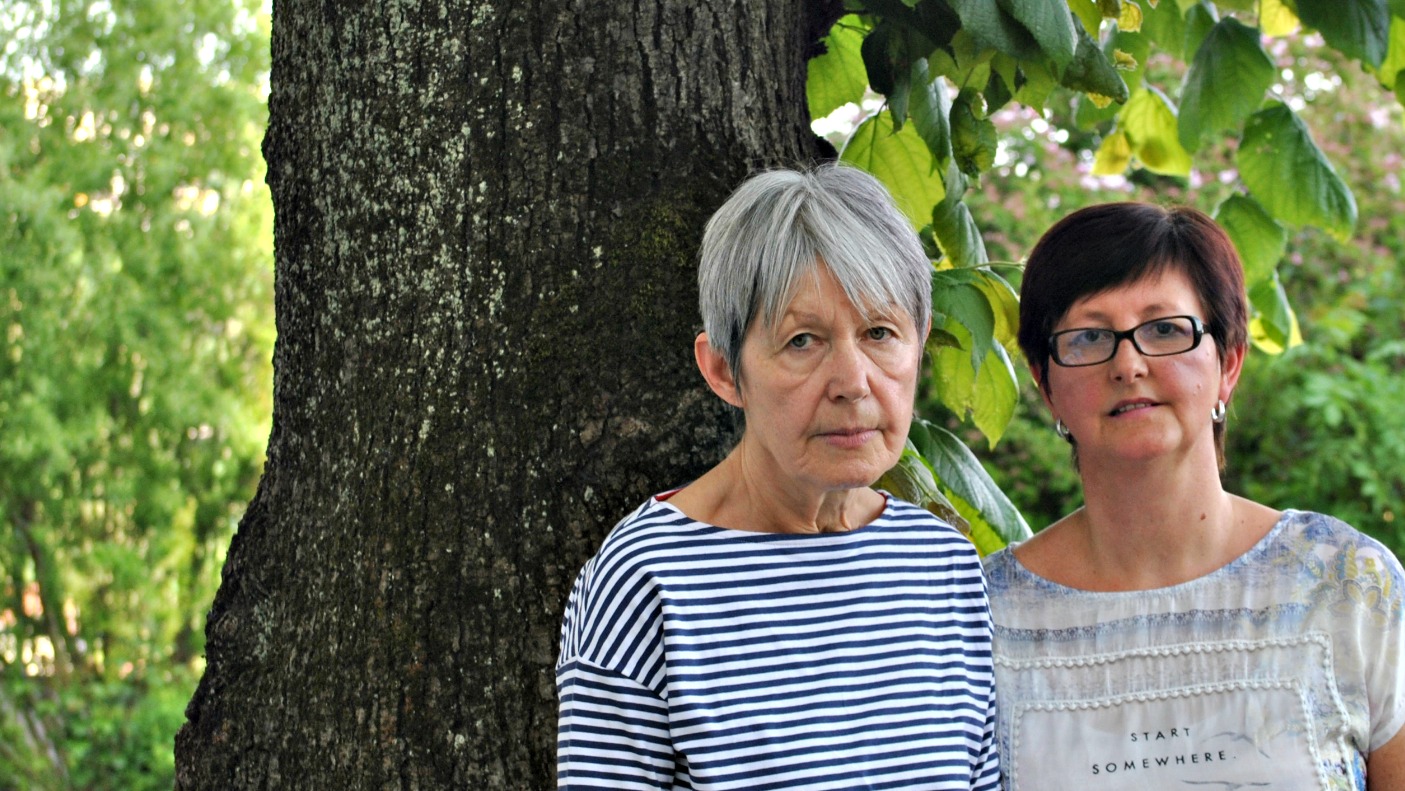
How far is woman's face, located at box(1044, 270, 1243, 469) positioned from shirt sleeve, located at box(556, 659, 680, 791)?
2.45ft

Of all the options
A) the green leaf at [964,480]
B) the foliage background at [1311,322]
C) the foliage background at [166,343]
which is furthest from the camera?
the foliage background at [166,343]

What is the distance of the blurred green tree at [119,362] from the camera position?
6.36 meters

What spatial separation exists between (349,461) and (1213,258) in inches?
48.4

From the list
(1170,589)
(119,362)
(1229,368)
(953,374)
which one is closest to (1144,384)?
(1229,368)

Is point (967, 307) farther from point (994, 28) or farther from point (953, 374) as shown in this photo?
point (994, 28)

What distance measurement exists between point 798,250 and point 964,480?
2.62 feet

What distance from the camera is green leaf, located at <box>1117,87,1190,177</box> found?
3244 millimetres

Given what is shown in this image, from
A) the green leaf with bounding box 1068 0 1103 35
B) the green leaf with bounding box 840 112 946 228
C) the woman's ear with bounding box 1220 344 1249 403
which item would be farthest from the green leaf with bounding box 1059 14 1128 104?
the woman's ear with bounding box 1220 344 1249 403

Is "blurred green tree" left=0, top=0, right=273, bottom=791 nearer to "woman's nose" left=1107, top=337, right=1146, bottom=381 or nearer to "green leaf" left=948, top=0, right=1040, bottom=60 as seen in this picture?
"green leaf" left=948, top=0, right=1040, bottom=60

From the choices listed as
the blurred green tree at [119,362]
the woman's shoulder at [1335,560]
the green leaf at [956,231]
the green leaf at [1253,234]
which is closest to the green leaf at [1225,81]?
the green leaf at [1253,234]

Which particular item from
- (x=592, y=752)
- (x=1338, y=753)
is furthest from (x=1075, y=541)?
(x=592, y=752)

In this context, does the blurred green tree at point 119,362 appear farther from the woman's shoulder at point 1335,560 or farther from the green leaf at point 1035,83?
the woman's shoulder at point 1335,560

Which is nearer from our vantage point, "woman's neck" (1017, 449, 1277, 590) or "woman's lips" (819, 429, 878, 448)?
"woman's lips" (819, 429, 878, 448)

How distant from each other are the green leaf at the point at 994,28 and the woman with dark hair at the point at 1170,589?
0.85 feet
